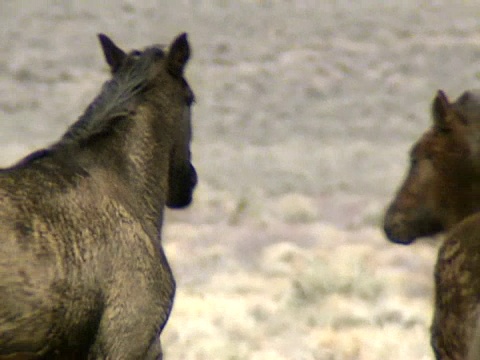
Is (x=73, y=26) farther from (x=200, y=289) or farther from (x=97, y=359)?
(x=97, y=359)

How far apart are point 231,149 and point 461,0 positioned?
21.4 ft

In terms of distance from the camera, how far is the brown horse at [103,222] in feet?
8.28

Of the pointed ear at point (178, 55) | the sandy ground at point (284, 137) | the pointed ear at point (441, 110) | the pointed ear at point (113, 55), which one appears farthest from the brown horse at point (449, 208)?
the pointed ear at point (113, 55)

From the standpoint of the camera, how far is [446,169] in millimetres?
3436

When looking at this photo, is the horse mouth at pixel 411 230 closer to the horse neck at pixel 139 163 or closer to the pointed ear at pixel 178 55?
the horse neck at pixel 139 163

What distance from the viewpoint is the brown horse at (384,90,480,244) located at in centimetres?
338

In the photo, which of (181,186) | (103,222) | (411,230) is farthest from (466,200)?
(103,222)

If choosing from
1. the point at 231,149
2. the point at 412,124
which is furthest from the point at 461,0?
the point at 231,149

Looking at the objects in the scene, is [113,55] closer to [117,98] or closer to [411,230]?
[117,98]

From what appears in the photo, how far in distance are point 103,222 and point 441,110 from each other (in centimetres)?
158

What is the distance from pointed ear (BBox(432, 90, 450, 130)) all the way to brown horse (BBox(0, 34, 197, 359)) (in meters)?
1.18

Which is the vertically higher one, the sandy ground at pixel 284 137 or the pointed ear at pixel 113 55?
the pointed ear at pixel 113 55

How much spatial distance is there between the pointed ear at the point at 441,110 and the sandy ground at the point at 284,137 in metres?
1.44

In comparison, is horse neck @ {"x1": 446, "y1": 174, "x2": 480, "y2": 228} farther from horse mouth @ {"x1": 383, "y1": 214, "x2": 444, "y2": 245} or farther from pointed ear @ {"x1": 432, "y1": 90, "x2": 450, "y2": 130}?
pointed ear @ {"x1": 432, "y1": 90, "x2": 450, "y2": 130}
